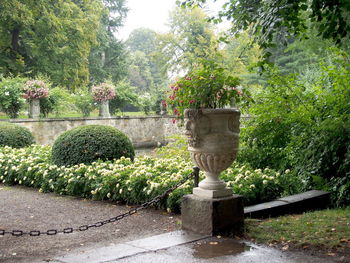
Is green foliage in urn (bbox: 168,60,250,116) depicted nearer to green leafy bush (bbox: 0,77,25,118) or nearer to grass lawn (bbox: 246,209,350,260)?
grass lawn (bbox: 246,209,350,260)

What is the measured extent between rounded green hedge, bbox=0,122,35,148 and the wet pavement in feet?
27.2

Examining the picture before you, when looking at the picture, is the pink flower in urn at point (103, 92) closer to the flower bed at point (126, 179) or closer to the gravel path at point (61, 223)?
the flower bed at point (126, 179)

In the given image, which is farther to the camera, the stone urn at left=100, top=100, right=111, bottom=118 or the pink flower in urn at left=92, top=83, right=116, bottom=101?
the stone urn at left=100, top=100, right=111, bottom=118

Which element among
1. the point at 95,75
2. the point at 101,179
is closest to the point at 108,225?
the point at 101,179

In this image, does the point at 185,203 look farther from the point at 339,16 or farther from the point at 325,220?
the point at 339,16

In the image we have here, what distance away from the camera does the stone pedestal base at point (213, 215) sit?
4387 millimetres

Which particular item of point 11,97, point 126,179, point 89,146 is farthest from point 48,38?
point 126,179

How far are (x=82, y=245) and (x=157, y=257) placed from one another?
3.79 feet

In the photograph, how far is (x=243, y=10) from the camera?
5.41m

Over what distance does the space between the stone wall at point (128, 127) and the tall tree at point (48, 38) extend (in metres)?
6.72

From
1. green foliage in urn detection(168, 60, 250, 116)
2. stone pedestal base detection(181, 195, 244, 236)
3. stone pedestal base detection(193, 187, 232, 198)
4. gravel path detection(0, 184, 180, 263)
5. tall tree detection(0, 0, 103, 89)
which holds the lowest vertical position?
gravel path detection(0, 184, 180, 263)

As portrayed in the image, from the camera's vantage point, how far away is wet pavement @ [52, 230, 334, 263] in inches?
143

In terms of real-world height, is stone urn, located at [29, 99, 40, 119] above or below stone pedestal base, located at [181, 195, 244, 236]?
above

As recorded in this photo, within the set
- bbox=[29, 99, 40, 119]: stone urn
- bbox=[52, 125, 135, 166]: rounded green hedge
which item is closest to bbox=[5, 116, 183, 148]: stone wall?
bbox=[29, 99, 40, 119]: stone urn
